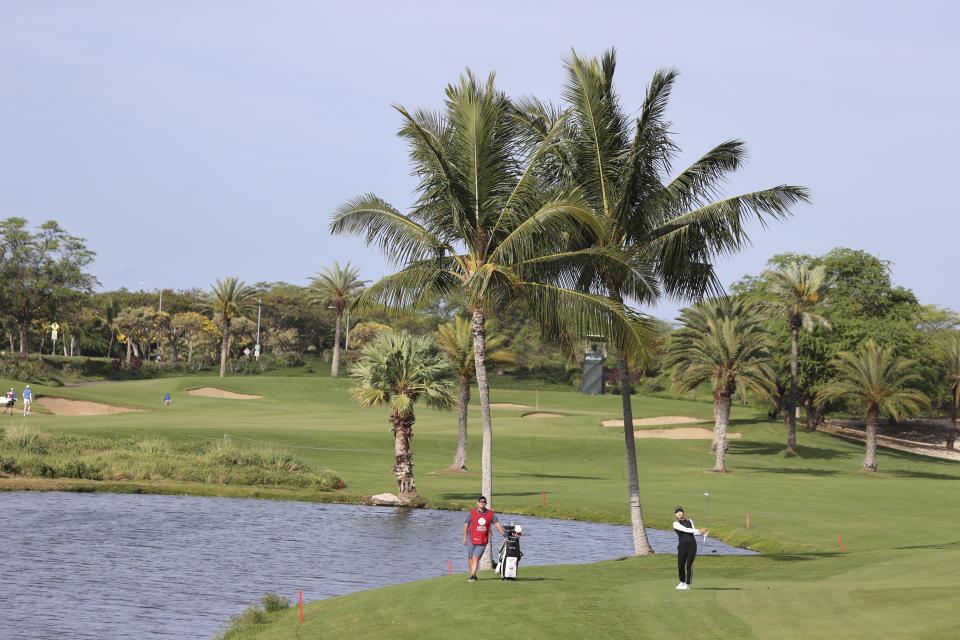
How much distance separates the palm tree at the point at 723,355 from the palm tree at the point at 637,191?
1267 inches

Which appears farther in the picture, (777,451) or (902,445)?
(902,445)

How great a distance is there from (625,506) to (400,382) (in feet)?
38.9

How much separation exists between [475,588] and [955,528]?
960 inches

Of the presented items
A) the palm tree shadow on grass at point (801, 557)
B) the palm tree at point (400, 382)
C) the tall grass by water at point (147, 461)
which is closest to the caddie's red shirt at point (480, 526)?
the palm tree shadow on grass at point (801, 557)

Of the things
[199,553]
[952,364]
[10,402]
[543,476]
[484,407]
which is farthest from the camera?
[952,364]

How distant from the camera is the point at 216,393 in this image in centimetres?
9700

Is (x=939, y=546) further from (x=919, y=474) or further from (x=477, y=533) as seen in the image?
(x=919, y=474)

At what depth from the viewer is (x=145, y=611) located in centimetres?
2331

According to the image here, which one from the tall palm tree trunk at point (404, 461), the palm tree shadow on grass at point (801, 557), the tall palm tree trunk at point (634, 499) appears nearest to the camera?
the palm tree shadow on grass at point (801, 557)

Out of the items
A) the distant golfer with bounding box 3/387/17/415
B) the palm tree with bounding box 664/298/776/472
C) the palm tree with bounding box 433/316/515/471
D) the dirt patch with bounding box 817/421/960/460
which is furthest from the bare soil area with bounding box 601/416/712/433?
the distant golfer with bounding box 3/387/17/415

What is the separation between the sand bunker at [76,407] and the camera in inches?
3012

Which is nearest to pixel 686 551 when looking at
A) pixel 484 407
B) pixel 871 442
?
pixel 484 407

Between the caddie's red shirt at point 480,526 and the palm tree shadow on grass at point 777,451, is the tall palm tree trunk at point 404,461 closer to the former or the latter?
the caddie's red shirt at point 480,526

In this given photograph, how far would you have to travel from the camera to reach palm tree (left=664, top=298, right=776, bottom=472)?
2440 inches
